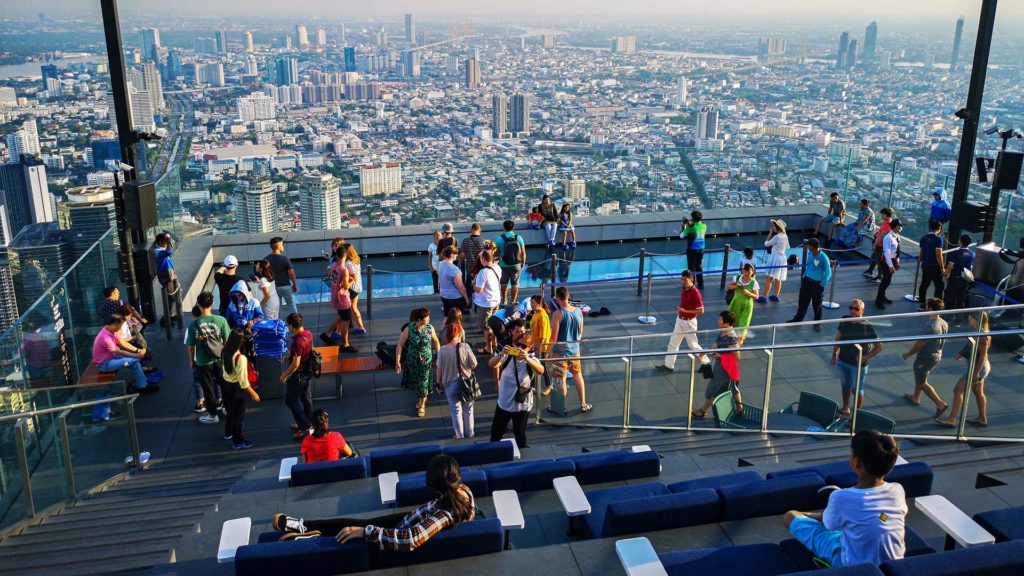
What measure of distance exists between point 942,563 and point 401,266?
1348 cm

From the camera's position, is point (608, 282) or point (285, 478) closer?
point (285, 478)

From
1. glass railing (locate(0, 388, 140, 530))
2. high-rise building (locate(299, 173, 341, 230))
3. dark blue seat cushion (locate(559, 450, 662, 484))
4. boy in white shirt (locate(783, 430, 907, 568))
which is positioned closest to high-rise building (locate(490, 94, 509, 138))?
high-rise building (locate(299, 173, 341, 230))

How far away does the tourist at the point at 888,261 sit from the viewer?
13968 mm

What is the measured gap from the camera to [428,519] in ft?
17.7

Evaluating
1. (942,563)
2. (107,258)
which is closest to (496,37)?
(107,258)

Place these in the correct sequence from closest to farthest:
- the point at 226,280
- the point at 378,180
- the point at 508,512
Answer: the point at 508,512 → the point at 226,280 → the point at 378,180

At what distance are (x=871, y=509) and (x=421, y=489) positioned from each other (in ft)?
11.3

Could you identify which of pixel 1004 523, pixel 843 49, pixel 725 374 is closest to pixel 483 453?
pixel 725 374

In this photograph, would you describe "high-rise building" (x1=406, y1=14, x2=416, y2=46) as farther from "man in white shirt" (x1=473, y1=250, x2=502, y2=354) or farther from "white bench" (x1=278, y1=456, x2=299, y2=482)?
"white bench" (x1=278, y1=456, x2=299, y2=482)

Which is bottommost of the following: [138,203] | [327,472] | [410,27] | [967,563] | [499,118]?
[327,472]

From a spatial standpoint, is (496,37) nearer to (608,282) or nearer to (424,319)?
(608,282)

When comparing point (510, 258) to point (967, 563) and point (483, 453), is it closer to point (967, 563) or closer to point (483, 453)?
point (483, 453)

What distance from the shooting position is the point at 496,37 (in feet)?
201

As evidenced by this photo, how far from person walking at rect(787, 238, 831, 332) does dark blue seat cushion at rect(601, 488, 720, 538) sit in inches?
314
